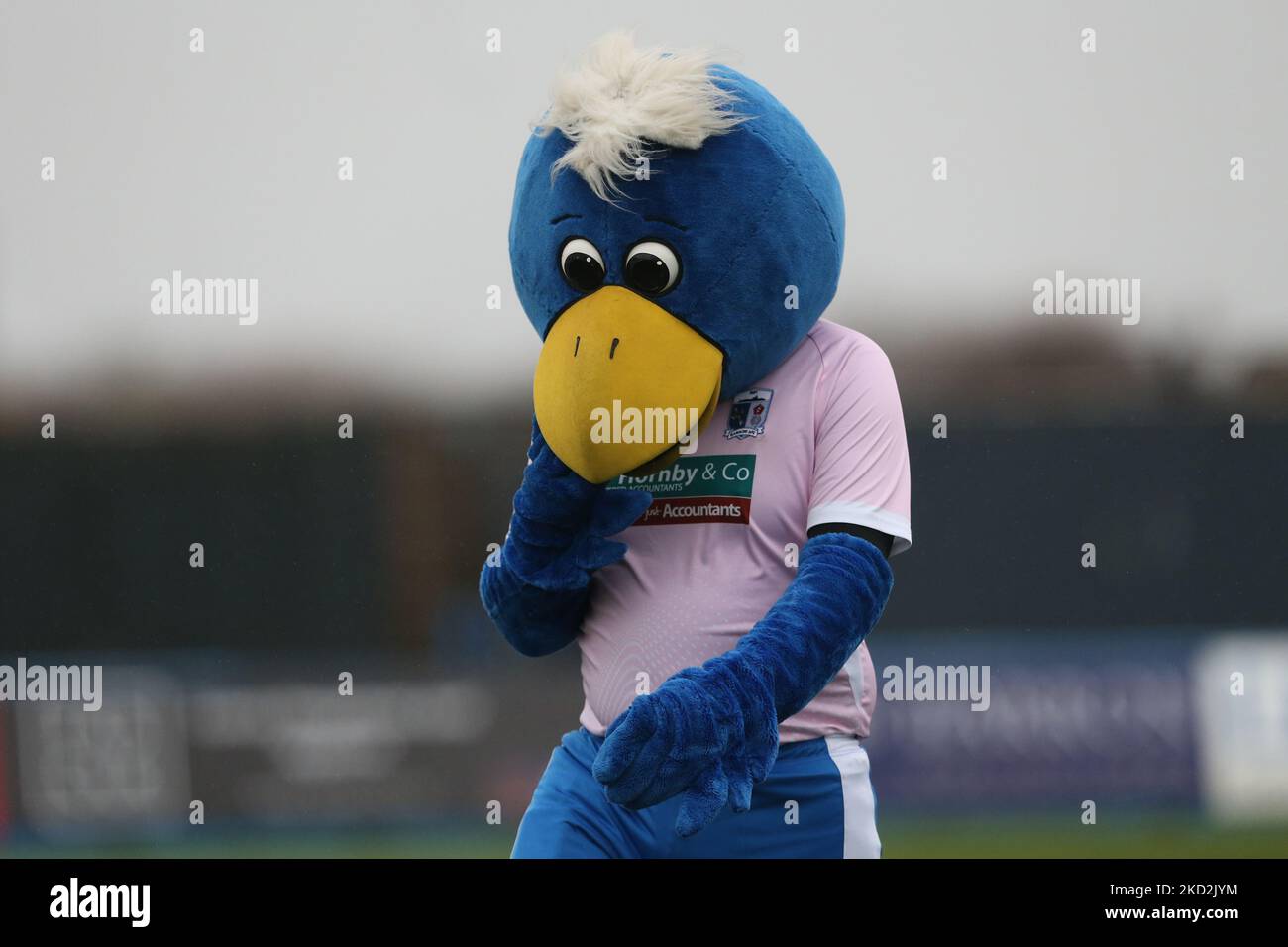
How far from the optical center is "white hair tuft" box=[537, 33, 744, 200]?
1.75m

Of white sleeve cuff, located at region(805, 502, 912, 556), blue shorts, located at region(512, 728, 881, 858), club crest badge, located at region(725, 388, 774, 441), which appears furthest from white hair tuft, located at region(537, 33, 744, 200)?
blue shorts, located at region(512, 728, 881, 858)

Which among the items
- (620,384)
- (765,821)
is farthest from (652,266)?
(765,821)

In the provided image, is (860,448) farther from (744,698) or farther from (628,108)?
(628,108)

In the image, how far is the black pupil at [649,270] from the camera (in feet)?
5.74

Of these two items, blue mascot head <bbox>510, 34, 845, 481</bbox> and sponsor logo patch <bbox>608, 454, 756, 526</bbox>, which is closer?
blue mascot head <bbox>510, 34, 845, 481</bbox>

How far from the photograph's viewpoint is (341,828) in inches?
254

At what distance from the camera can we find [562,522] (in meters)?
1.83

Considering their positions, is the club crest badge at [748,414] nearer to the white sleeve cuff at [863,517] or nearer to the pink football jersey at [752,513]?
the pink football jersey at [752,513]

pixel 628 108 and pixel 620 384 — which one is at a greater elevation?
pixel 628 108

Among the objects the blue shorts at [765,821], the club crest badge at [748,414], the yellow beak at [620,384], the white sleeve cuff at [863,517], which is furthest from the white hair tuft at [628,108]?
the blue shorts at [765,821]

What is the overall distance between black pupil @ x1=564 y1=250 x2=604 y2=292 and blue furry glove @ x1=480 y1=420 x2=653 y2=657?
0.21 metres

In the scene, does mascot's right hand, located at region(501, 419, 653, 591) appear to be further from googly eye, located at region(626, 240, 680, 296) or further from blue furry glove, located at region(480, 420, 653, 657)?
googly eye, located at region(626, 240, 680, 296)

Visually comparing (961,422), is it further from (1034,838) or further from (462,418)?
(462,418)
